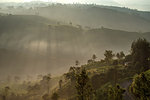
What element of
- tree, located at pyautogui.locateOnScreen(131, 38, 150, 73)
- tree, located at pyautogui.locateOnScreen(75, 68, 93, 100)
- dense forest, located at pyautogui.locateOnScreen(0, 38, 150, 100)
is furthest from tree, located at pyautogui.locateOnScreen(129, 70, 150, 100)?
tree, located at pyautogui.locateOnScreen(131, 38, 150, 73)

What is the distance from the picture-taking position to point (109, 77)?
107625mm

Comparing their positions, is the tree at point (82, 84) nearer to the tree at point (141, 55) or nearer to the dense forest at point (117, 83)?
the dense forest at point (117, 83)

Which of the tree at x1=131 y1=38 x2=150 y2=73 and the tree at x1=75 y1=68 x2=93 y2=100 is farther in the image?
the tree at x1=131 y1=38 x2=150 y2=73

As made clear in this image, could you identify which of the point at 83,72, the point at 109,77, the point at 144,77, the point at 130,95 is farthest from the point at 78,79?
the point at 109,77

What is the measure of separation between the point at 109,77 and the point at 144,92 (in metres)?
61.1

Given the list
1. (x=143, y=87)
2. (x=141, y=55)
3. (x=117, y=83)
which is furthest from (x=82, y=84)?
(x=141, y=55)

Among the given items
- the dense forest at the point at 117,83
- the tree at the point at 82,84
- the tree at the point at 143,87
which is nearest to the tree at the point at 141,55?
the dense forest at the point at 117,83

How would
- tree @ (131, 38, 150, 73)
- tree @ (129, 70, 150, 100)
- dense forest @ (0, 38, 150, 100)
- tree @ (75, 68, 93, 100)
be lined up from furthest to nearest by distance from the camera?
tree @ (131, 38, 150, 73) → tree @ (75, 68, 93, 100) → dense forest @ (0, 38, 150, 100) → tree @ (129, 70, 150, 100)

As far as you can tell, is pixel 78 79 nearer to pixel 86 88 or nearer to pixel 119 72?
pixel 86 88

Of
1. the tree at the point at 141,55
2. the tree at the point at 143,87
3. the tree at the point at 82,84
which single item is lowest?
the tree at the point at 143,87

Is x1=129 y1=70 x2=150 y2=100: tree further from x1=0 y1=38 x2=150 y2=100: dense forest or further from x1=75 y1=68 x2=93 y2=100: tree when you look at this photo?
x1=75 y1=68 x2=93 y2=100: tree

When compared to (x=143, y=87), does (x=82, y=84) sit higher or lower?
higher

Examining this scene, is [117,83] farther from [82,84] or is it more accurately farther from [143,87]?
[143,87]

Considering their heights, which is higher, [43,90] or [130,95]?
[43,90]
